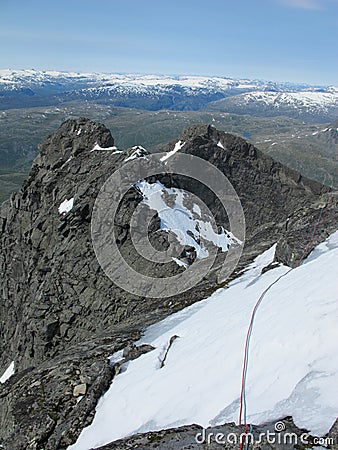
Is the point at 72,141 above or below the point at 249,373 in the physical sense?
above

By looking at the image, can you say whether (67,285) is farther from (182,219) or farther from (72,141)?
(72,141)

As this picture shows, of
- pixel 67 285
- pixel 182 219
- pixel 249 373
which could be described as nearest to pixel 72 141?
pixel 182 219

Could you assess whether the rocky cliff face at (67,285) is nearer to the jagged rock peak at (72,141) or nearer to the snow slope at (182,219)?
the jagged rock peak at (72,141)

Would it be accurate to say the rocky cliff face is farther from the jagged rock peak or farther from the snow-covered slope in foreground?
the snow-covered slope in foreground

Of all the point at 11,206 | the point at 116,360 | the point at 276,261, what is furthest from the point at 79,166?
the point at 116,360

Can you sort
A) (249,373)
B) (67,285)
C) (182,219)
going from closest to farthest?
(249,373), (67,285), (182,219)

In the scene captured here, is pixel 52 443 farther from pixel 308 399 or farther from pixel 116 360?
pixel 308 399

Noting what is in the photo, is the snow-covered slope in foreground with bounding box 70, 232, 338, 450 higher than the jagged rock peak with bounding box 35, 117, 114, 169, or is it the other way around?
the jagged rock peak with bounding box 35, 117, 114, 169

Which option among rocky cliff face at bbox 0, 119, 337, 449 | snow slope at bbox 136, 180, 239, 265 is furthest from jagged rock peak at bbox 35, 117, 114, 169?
snow slope at bbox 136, 180, 239, 265
